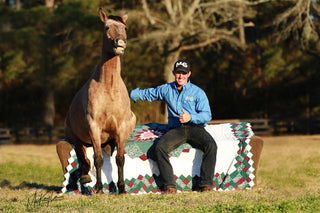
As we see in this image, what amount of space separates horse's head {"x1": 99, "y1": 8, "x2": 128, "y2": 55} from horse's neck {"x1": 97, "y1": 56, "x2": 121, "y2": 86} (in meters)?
0.16

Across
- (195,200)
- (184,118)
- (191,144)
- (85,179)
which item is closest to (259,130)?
(191,144)

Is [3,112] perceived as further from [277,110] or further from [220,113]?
[277,110]

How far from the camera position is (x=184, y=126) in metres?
6.49

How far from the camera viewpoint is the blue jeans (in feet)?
20.4

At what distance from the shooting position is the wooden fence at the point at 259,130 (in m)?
22.9

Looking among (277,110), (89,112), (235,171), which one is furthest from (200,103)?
(277,110)

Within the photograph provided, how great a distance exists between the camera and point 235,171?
644 cm

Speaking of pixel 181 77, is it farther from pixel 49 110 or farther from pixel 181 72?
pixel 49 110

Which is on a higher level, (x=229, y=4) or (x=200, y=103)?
(x=229, y=4)

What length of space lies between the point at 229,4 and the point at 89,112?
55.8 ft

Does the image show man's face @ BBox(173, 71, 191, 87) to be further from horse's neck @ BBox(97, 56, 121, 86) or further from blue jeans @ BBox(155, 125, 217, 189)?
horse's neck @ BBox(97, 56, 121, 86)

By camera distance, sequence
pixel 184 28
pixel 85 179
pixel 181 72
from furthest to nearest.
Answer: pixel 184 28 < pixel 181 72 < pixel 85 179

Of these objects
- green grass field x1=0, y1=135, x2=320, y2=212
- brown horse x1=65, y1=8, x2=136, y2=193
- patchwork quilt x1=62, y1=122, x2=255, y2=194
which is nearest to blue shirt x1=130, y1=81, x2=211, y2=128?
→ patchwork quilt x1=62, y1=122, x2=255, y2=194

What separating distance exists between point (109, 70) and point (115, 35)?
0.46m
